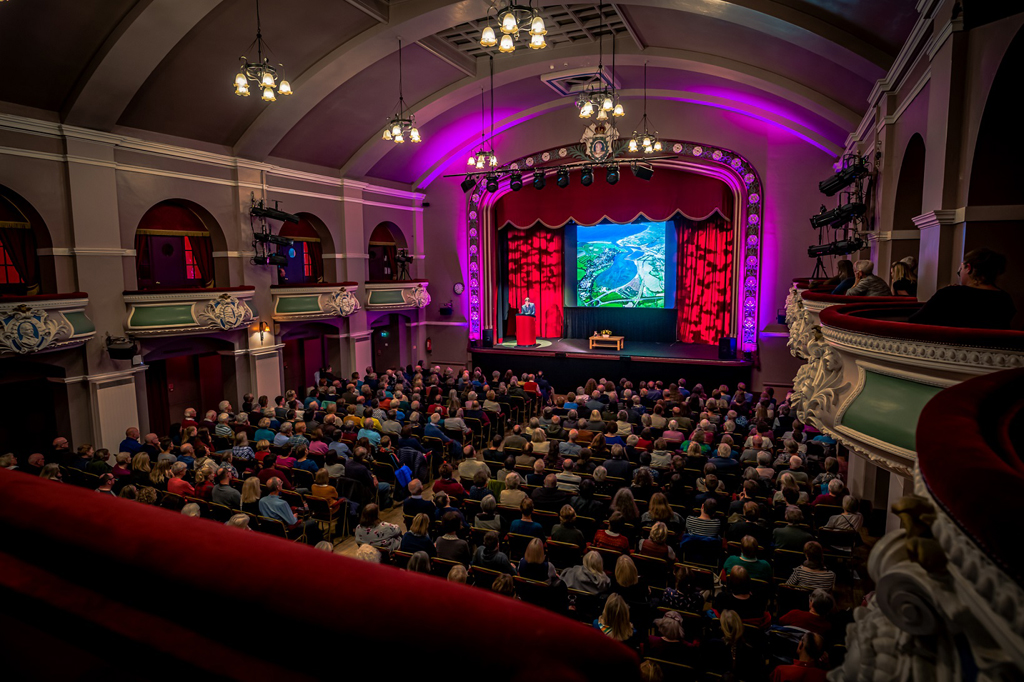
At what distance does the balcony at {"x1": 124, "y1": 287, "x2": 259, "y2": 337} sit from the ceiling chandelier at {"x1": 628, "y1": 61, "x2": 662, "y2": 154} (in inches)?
330

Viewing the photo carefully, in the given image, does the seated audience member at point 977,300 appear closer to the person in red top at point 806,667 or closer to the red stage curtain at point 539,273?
the person in red top at point 806,667

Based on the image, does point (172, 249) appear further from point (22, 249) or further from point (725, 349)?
point (725, 349)

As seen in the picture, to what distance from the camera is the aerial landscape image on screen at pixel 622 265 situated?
17531 mm

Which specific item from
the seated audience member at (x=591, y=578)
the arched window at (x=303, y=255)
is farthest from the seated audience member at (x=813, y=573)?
the arched window at (x=303, y=255)

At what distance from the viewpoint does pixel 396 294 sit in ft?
53.4

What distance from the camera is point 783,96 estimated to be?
36.6 feet

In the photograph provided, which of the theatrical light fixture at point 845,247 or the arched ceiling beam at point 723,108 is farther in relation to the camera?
the arched ceiling beam at point 723,108

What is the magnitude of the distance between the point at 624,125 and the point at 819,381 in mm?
12144

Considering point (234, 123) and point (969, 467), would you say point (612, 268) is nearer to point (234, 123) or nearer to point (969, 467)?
point (234, 123)

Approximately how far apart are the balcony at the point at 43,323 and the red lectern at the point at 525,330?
35.4 feet

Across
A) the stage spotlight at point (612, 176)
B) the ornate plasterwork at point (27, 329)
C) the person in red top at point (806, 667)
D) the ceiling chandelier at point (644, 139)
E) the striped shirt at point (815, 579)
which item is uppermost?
the ceiling chandelier at point (644, 139)

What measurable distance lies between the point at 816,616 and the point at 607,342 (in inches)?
509

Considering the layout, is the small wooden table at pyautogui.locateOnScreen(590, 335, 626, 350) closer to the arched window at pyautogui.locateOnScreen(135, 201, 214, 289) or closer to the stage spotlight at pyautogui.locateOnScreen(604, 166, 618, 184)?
the stage spotlight at pyautogui.locateOnScreen(604, 166, 618, 184)

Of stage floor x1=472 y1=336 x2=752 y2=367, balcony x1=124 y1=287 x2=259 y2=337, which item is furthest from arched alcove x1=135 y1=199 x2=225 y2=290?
stage floor x1=472 y1=336 x2=752 y2=367
